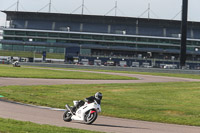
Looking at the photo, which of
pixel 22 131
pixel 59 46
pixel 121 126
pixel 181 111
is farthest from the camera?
pixel 59 46

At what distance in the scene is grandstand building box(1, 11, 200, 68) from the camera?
13874cm

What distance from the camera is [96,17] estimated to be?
470ft

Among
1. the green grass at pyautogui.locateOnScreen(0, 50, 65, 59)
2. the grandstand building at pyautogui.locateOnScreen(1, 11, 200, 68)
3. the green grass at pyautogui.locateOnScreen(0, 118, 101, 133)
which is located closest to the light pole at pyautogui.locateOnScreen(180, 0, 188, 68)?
the grandstand building at pyautogui.locateOnScreen(1, 11, 200, 68)

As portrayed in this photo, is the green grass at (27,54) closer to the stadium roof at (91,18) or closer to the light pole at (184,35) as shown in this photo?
the stadium roof at (91,18)

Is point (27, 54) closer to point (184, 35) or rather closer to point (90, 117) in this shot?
point (184, 35)

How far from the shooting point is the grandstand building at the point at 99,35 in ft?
455

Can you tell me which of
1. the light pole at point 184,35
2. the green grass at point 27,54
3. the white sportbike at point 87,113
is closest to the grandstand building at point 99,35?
the green grass at point 27,54

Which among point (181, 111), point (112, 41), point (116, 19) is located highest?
point (116, 19)

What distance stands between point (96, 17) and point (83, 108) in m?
131

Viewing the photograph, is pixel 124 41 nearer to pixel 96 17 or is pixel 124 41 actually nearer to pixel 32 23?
pixel 96 17

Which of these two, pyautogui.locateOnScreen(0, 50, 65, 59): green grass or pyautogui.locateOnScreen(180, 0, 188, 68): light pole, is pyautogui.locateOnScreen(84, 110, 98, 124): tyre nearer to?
pyautogui.locateOnScreen(180, 0, 188, 68): light pole

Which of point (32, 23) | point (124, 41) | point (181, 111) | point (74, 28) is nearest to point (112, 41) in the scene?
point (124, 41)

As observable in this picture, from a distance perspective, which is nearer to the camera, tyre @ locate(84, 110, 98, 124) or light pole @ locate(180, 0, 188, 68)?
tyre @ locate(84, 110, 98, 124)

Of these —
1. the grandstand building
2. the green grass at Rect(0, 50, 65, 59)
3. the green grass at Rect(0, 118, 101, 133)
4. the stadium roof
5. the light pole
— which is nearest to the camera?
the green grass at Rect(0, 118, 101, 133)
